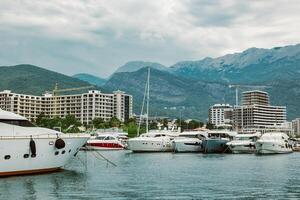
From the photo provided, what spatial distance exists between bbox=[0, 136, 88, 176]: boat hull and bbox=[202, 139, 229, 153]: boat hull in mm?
55561

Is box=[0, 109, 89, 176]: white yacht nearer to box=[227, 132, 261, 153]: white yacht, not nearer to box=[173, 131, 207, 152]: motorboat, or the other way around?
box=[173, 131, 207, 152]: motorboat

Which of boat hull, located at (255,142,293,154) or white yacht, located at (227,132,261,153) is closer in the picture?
boat hull, located at (255,142,293,154)

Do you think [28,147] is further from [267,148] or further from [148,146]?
[267,148]

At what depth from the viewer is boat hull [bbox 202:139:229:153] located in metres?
101

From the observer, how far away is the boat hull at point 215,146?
10125cm

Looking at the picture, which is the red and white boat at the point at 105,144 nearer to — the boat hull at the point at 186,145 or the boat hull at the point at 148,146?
the boat hull at the point at 148,146

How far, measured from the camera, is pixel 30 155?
44.3 meters

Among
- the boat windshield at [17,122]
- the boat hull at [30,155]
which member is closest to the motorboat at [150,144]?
the boat hull at [30,155]

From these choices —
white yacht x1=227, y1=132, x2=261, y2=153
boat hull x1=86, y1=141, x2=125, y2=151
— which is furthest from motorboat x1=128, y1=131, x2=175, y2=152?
boat hull x1=86, y1=141, x2=125, y2=151

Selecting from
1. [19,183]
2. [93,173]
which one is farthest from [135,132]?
[19,183]

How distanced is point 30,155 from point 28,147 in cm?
88

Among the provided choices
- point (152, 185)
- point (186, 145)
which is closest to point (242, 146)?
point (186, 145)

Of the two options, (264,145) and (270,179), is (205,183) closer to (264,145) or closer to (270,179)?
(270,179)

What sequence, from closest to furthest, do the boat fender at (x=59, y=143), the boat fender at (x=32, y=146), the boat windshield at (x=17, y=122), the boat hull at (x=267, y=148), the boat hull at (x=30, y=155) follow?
the boat hull at (x=30, y=155), the boat fender at (x=32, y=146), the boat windshield at (x=17, y=122), the boat fender at (x=59, y=143), the boat hull at (x=267, y=148)
